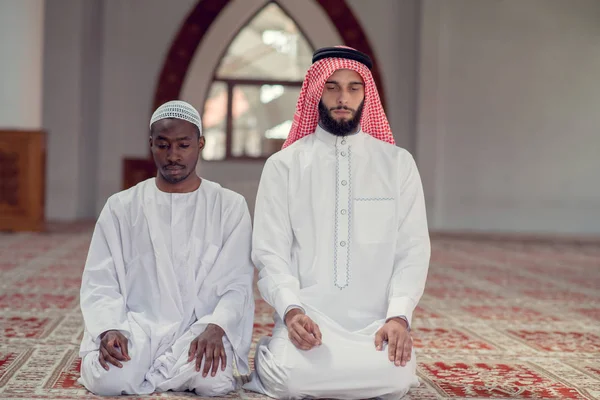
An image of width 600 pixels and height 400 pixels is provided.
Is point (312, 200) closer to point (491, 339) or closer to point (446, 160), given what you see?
point (491, 339)

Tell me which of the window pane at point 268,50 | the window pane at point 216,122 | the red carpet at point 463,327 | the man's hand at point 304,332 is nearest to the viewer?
the man's hand at point 304,332

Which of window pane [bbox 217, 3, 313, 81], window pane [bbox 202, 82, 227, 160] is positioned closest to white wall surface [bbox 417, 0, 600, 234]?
window pane [bbox 217, 3, 313, 81]

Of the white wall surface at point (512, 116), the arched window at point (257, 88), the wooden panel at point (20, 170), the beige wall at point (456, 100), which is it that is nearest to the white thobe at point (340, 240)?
the wooden panel at point (20, 170)

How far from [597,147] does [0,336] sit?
8.79 m

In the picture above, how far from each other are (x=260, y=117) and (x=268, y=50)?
882 millimetres

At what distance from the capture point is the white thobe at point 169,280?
2.22 metres

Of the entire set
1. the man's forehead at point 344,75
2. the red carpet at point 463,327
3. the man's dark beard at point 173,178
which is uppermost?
the man's forehead at point 344,75

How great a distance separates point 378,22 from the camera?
33.2ft

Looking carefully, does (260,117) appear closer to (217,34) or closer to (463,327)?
(217,34)

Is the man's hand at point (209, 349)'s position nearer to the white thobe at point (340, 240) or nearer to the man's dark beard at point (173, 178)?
the white thobe at point (340, 240)

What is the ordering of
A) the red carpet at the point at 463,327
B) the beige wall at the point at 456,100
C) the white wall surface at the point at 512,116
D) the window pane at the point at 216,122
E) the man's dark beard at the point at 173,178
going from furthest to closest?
1. the window pane at the point at 216,122
2. the white wall surface at the point at 512,116
3. the beige wall at the point at 456,100
4. the red carpet at the point at 463,327
5. the man's dark beard at the point at 173,178

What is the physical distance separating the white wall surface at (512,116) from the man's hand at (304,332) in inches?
315

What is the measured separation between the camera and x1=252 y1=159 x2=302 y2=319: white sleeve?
7.20ft

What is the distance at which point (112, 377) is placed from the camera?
216 cm
